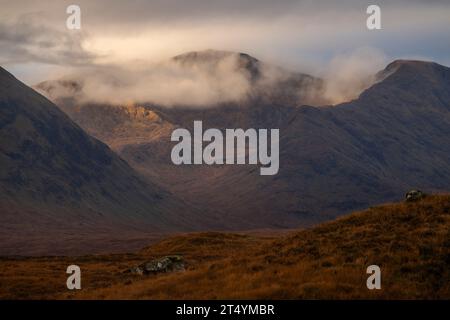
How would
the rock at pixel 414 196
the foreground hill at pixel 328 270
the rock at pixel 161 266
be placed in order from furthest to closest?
the rock at pixel 414 196
the rock at pixel 161 266
the foreground hill at pixel 328 270

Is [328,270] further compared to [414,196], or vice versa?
[414,196]

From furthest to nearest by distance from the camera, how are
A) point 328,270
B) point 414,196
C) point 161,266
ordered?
point 414,196
point 161,266
point 328,270

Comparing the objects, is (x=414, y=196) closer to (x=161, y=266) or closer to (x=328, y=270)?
(x=328, y=270)

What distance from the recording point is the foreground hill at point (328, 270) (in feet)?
130

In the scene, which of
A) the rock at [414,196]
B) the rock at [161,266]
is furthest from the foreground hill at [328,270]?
the rock at [414,196]

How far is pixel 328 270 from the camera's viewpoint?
42906 mm

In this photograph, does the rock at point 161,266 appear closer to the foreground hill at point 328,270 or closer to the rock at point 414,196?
the foreground hill at point 328,270

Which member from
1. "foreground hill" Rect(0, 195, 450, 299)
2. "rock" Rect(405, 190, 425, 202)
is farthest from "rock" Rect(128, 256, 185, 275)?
"rock" Rect(405, 190, 425, 202)

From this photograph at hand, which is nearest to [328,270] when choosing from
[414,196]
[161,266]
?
[161,266]
